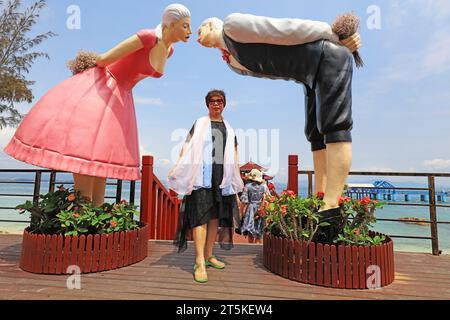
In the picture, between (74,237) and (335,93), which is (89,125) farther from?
(335,93)

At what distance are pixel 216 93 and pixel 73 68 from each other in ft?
4.97

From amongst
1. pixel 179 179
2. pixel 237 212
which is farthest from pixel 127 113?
pixel 237 212

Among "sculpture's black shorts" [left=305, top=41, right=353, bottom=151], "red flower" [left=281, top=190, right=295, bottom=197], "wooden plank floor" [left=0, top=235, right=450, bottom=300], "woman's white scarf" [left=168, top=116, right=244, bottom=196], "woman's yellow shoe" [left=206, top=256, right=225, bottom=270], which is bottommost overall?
"wooden plank floor" [left=0, top=235, right=450, bottom=300]

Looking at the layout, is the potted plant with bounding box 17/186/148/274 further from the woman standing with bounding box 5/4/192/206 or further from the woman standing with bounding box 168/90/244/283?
the woman standing with bounding box 168/90/244/283

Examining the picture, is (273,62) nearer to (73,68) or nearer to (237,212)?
(237,212)

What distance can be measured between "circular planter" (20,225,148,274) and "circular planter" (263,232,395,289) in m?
1.61

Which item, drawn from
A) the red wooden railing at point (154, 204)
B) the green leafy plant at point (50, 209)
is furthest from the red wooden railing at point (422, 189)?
the green leafy plant at point (50, 209)

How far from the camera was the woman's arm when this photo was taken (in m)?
2.59

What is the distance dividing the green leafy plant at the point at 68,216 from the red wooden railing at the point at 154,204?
1.04 metres

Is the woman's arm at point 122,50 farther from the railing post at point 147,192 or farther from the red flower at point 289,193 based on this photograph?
the red flower at point 289,193

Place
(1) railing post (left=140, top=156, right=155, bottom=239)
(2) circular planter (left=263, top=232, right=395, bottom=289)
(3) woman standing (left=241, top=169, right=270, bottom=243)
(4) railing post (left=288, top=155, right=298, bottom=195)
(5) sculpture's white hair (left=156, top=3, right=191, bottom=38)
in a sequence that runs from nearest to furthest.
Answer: (2) circular planter (left=263, top=232, right=395, bottom=289), (5) sculpture's white hair (left=156, top=3, right=191, bottom=38), (1) railing post (left=140, top=156, right=155, bottom=239), (4) railing post (left=288, top=155, right=298, bottom=195), (3) woman standing (left=241, top=169, right=270, bottom=243)

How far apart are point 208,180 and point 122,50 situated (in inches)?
57.0

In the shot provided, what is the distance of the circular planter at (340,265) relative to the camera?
220 cm

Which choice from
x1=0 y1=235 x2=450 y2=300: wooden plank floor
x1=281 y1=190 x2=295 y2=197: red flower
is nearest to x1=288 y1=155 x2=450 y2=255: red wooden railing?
x1=0 y1=235 x2=450 y2=300: wooden plank floor
